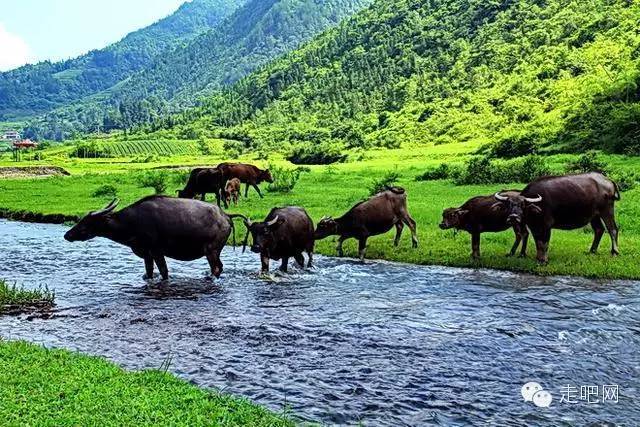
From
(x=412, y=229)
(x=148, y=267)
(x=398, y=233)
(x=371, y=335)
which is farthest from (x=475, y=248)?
(x=148, y=267)

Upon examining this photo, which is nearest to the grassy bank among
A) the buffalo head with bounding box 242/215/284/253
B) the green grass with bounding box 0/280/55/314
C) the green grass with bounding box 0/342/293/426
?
the buffalo head with bounding box 242/215/284/253

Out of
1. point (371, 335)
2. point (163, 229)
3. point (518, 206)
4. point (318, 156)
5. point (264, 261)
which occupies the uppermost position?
point (518, 206)

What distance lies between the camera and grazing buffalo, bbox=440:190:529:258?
1833cm

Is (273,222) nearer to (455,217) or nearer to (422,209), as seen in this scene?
(455,217)

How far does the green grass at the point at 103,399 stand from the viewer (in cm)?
798

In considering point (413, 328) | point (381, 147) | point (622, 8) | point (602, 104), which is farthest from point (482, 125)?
point (413, 328)

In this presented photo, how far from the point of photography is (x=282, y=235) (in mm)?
17141

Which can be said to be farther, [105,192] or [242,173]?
[105,192]

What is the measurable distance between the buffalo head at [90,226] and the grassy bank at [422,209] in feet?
15.6

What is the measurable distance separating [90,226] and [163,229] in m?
2.05

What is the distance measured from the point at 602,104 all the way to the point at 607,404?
2472 inches

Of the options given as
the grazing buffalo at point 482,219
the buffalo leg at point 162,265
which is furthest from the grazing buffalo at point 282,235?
the grazing buffalo at point 482,219

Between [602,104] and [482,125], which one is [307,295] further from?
[482,125]

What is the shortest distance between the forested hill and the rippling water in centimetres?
3591
